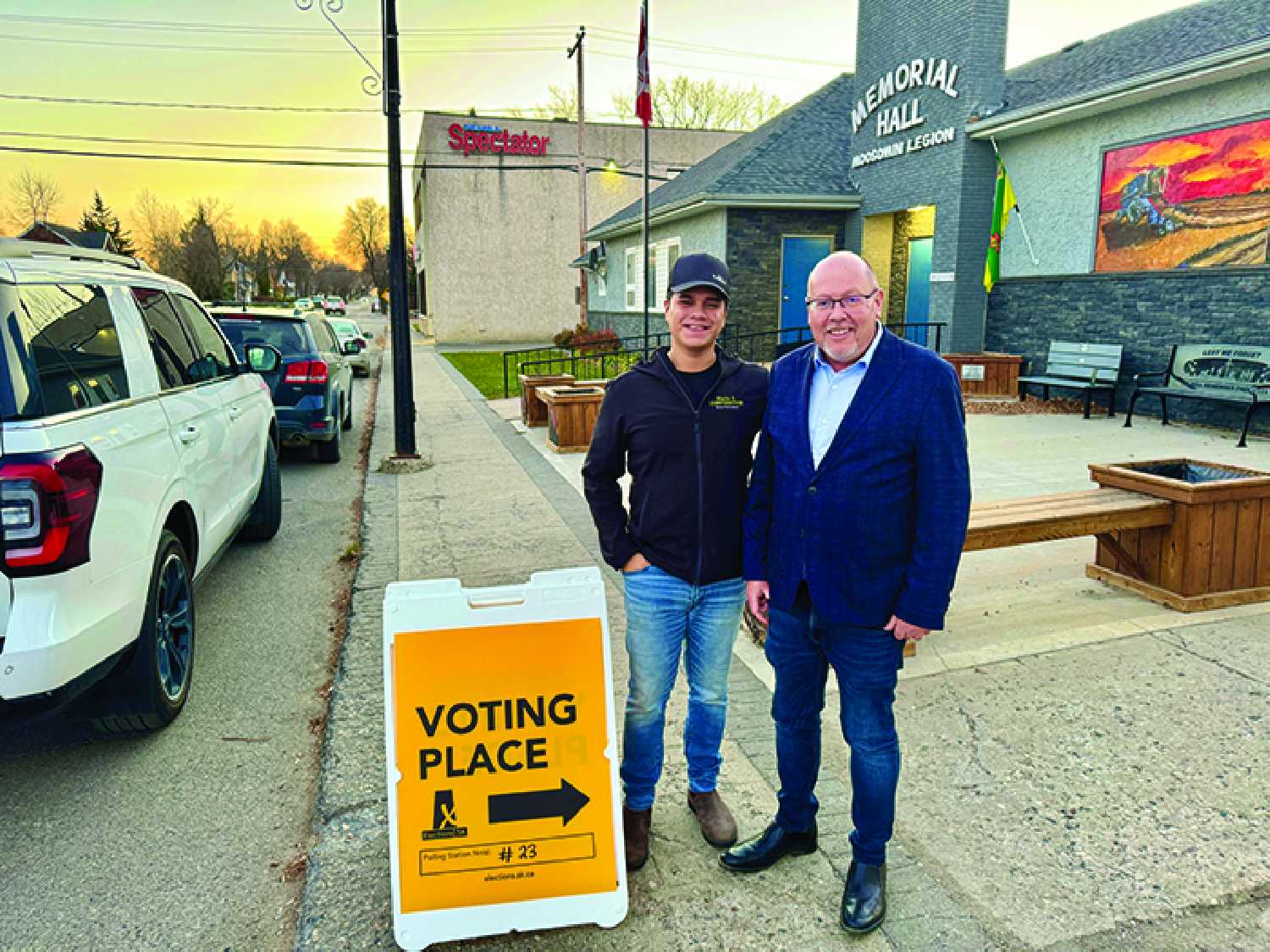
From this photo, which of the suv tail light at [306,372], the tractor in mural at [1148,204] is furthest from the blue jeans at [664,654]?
the tractor in mural at [1148,204]

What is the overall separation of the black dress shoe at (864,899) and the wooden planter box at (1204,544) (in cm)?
325

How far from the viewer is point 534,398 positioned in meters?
12.5

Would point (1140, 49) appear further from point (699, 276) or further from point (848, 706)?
point (848, 706)

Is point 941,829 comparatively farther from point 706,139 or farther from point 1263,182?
point 706,139

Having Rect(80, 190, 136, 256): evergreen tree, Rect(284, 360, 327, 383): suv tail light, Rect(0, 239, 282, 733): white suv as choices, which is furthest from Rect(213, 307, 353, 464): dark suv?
Rect(80, 190, 136, 256): evergreen tree

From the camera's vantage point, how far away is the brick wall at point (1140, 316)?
35.0 feet

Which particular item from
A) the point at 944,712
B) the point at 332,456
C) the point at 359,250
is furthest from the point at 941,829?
the point at 359,250

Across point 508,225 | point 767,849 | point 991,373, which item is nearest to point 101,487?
point 767,849

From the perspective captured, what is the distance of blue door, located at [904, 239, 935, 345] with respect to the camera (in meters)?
17.6

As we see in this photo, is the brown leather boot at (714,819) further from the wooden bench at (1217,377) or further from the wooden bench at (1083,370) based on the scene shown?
the wooden bench at (1083,370)

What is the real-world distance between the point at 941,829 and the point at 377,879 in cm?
185

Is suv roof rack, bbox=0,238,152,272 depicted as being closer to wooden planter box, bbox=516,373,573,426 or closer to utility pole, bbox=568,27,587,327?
wooden planter box, bbox=516,373,573,426

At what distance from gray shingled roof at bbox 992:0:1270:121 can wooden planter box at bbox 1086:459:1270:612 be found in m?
7.95

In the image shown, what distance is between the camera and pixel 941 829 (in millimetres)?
2980
